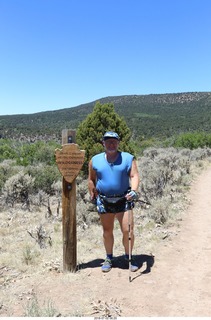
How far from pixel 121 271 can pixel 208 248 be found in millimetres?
1970

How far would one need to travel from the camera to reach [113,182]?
4613mm

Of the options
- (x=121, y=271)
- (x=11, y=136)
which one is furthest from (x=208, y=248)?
(x=11, y=136)

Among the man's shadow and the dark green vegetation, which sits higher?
the dark green vegetation

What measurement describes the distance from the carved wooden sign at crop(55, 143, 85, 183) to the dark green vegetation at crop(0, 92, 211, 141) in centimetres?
6156

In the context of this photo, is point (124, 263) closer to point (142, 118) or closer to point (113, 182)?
point (113, 182)

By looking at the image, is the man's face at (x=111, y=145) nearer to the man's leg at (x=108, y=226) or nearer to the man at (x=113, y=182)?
the man at (x=113, y=182)

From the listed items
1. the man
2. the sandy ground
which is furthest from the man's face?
the sandy ground

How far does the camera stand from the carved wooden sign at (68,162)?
4.85m

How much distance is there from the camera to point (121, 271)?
4934 mm

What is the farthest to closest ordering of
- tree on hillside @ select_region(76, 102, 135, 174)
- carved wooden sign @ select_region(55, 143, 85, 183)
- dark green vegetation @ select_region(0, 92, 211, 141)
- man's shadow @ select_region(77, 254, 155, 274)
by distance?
Result: dark green vegetation @ select_region(0, 92, 211, 141) < tree on hillside @ select_region(76, 102, 135, 174) < man's shadow @ select_region(77, 254, 155, 274) < carved wooden sign @ select_region(55, 143, 85, 183)

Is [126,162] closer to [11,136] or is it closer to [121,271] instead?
[121,271]

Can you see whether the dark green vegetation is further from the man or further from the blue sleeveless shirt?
the blue sleeveless shirt

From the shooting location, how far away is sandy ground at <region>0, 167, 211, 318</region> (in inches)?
154

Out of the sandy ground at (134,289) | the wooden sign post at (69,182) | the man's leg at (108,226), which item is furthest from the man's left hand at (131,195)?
the sandy ground at (134,289)
